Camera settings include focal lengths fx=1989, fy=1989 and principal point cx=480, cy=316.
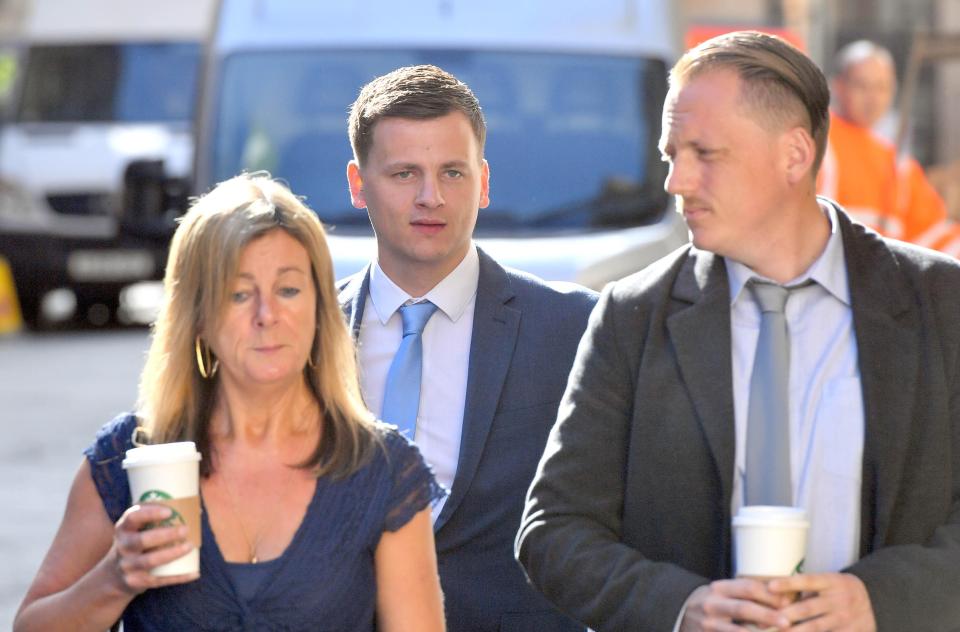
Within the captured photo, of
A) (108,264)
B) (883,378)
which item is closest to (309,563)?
(883,378)

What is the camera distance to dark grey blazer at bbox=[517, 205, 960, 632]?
3.21 meters

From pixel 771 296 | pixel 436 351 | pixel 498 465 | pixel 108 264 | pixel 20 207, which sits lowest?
pixel 108 264

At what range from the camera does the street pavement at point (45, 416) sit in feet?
29.8

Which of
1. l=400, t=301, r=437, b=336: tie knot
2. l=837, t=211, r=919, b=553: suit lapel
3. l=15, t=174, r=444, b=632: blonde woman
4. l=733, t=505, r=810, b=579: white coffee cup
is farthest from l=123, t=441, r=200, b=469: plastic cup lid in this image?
l=400, t=301, r=437, b=336: tie knot

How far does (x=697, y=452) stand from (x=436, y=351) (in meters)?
1.07

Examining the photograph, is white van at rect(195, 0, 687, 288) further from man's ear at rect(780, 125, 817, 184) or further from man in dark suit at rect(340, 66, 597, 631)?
man's ear at rect(780, 125, 817, 184)

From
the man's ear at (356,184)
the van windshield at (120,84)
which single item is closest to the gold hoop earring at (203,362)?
the man's ear at (356,184)

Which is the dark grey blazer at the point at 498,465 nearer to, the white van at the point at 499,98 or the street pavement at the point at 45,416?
the street pavement at the point at 45,416

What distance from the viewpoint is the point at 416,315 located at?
4.23 metres

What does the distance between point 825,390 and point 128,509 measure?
1.15 m

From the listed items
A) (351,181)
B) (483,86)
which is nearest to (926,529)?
(351,181)

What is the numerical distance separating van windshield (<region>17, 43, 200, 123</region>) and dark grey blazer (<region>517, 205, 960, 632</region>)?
14978mm

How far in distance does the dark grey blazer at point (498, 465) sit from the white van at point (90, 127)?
13.9m

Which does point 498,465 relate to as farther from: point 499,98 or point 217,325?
point 499,98
